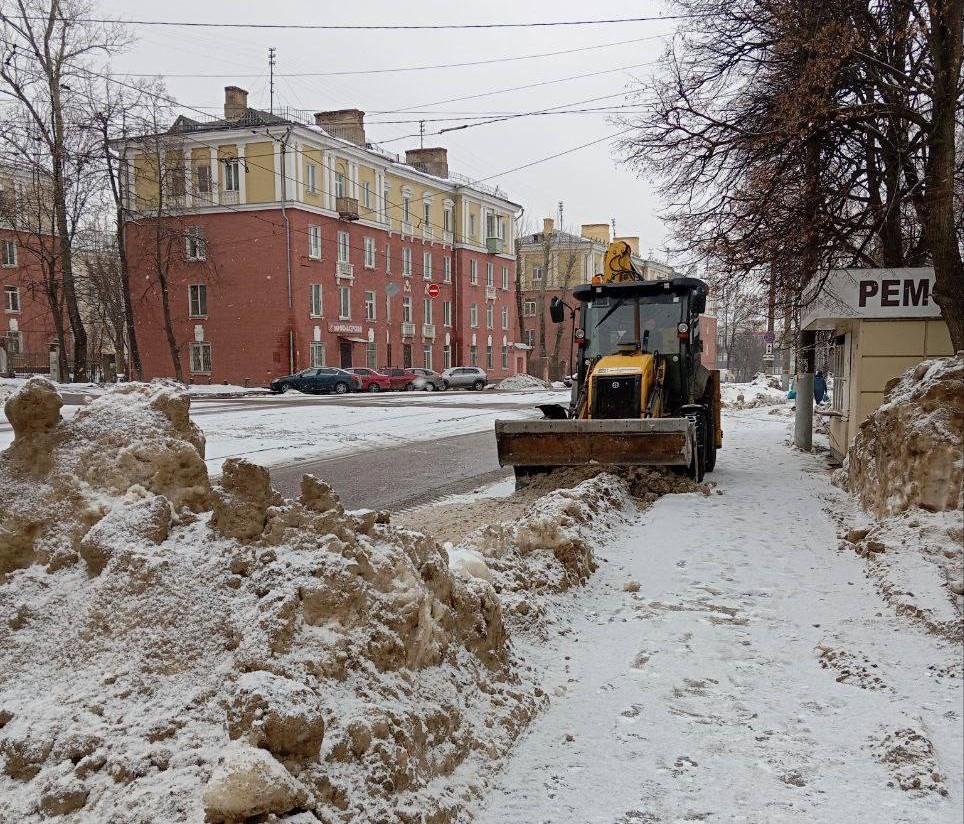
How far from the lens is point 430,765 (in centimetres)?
316

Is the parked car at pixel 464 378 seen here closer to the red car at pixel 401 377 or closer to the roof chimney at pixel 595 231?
the red car at pixel 401 377

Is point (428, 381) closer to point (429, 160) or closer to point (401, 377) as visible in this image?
point (401, 377)

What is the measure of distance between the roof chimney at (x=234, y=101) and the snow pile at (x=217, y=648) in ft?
149

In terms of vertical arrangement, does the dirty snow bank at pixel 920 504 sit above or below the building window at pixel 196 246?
below

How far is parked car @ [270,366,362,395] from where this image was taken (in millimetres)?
40969

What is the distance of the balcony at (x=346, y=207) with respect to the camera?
46969 mm

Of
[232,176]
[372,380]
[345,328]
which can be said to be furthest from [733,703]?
[345,328]

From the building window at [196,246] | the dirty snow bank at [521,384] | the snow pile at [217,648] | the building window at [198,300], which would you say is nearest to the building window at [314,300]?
the building window at [198,300]

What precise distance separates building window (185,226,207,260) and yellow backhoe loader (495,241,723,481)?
124 ft

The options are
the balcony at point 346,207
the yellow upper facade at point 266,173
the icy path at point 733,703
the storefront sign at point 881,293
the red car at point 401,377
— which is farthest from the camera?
the balcony at point 346,207

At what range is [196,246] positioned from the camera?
45062mm

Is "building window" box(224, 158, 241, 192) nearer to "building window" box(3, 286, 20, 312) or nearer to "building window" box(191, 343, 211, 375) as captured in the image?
"building window" box(191, 343, 211, 375)

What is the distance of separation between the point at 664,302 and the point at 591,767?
8463mm

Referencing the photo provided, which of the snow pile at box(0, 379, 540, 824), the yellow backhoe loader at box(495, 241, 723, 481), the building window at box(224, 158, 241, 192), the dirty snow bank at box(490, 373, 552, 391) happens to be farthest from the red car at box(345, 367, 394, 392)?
the snow pile at box(0, 379, 540, 824)
